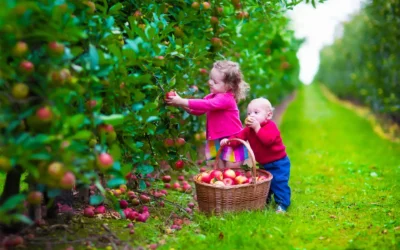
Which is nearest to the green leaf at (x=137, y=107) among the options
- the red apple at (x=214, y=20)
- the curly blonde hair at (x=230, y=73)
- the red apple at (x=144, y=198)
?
the red apple at (x=144, y=198)

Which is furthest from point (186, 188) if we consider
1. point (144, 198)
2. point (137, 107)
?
point (137, 107)

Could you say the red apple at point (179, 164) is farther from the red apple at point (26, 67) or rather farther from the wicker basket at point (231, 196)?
the red apple at point (26, 67)

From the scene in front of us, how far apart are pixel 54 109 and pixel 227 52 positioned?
3793 mm

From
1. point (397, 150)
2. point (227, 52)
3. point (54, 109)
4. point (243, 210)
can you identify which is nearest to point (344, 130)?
point (397, 150)

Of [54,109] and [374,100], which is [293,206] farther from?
[374,100]

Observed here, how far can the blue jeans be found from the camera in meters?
4.75

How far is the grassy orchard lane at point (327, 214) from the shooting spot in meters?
3.71

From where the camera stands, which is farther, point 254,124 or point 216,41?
point 216,41

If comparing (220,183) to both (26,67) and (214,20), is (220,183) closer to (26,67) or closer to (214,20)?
(214,20)

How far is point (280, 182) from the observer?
478cm

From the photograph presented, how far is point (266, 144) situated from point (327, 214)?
2.85 ft

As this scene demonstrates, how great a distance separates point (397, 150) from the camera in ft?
29.6

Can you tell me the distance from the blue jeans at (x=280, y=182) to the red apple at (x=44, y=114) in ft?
8.52

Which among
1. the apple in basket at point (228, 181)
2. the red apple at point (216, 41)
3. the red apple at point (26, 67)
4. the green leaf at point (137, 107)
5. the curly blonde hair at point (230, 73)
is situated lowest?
the apple in basket at point (228, 181)
